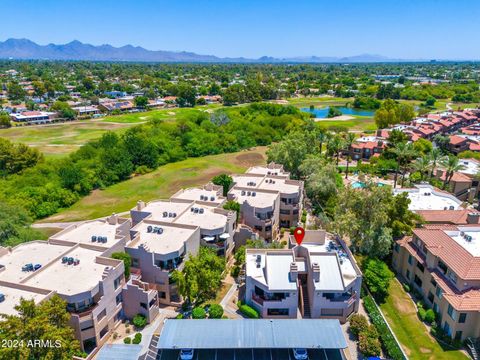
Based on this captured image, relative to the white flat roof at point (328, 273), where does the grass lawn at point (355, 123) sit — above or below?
below

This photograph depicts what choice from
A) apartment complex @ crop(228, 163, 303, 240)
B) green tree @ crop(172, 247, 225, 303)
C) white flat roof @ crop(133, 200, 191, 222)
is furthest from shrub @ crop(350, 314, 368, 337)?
white flat roof @ crop(133, 200, 191, 222)

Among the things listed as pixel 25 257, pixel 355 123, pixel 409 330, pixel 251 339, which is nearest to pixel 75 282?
pixel 25 257

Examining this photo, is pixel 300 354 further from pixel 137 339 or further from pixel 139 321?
pixel 139 321

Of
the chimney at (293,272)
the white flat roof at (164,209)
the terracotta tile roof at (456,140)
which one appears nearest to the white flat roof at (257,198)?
the white flat roof at (164,209)

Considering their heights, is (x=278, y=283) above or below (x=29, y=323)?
below

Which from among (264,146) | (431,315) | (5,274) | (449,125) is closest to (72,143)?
(264,146)

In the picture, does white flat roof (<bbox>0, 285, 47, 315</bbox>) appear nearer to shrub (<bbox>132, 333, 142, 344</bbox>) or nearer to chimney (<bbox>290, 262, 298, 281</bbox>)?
shrub (<bbox>132, 333, 142, 344</bbox>)

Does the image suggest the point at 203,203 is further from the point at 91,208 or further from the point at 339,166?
the point at 339,166

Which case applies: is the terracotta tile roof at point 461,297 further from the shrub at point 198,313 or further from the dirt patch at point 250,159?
the dirt patch at point 250,159
